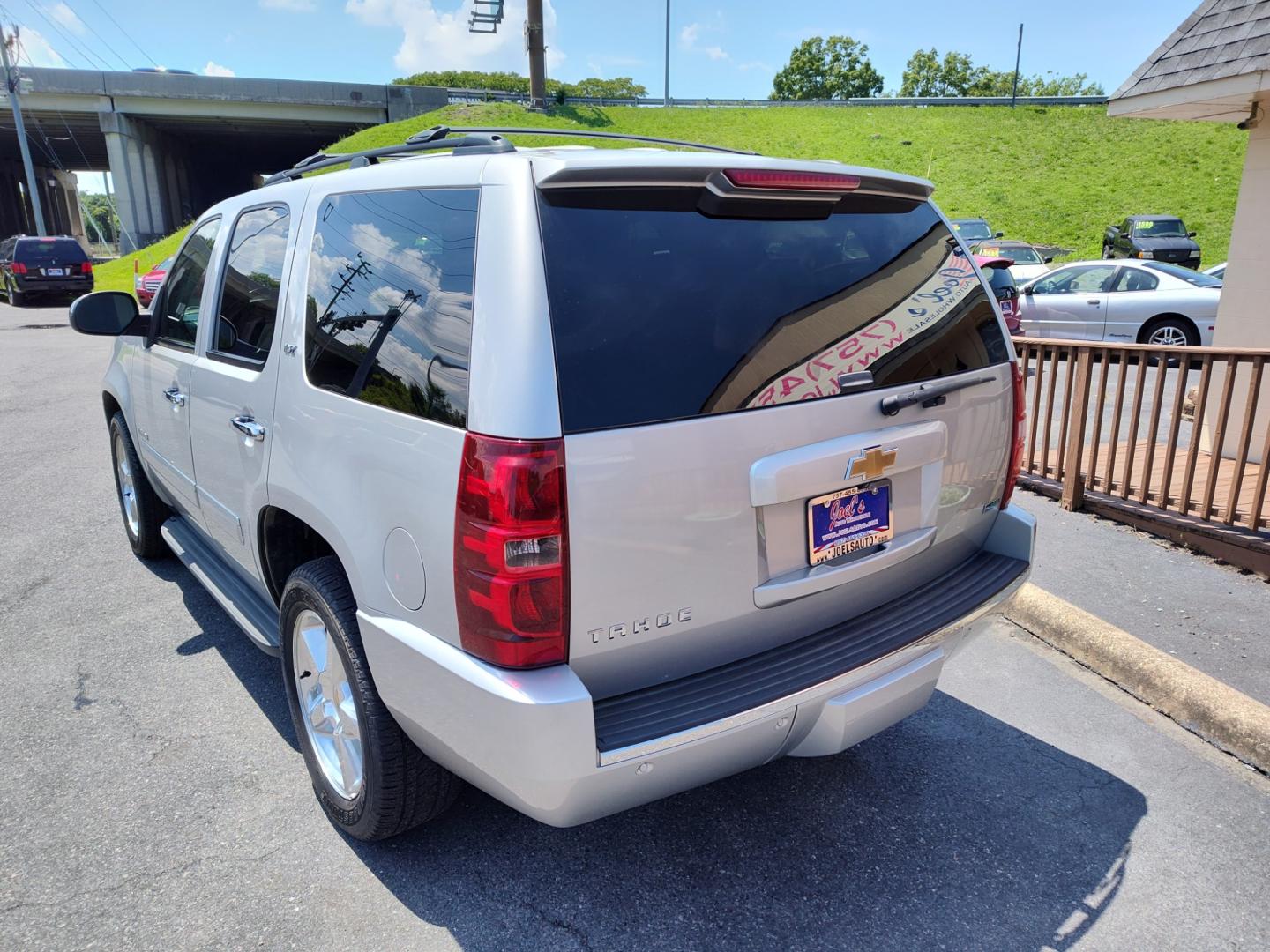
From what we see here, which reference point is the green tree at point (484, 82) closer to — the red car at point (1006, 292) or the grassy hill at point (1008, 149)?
the grassy hill at point (1008, 149)

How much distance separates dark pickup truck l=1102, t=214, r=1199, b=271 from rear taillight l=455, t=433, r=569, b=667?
24.5m

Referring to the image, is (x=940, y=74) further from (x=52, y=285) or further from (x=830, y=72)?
(x=52, y=285)

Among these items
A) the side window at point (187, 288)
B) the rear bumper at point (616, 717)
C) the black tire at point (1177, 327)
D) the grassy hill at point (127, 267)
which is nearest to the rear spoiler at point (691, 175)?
the rear bumper at point (616, 717)

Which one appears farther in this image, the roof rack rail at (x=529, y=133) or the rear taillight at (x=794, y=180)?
the roof rack rail at (x=529, y=133)

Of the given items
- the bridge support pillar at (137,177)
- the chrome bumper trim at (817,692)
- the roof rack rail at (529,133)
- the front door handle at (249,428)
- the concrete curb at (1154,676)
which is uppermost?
the bridge support pillar at (137,177)

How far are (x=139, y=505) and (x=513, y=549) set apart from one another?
3865 mm

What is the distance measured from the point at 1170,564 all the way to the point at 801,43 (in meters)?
98.0

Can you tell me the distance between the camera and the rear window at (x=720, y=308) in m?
2.08

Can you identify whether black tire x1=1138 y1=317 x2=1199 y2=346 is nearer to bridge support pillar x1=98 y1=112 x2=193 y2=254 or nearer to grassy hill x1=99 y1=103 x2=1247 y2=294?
grassy hill x1=99 y1=103 x2=1247 y2=294

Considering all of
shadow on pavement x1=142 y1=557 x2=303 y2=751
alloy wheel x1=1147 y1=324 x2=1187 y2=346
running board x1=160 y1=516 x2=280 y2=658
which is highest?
running board x1=160 y1=516 x2=280 y2=658

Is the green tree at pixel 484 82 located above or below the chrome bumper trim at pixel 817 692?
above

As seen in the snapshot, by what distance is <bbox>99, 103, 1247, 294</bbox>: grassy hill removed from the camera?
35875 mm

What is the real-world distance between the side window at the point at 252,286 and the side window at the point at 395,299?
12.5 inches

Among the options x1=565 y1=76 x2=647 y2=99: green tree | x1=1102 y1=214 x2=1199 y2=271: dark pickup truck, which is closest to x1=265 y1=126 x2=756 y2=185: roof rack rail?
x1=1102 y1=214 x2=1199 y2=271: dark pickup truck
